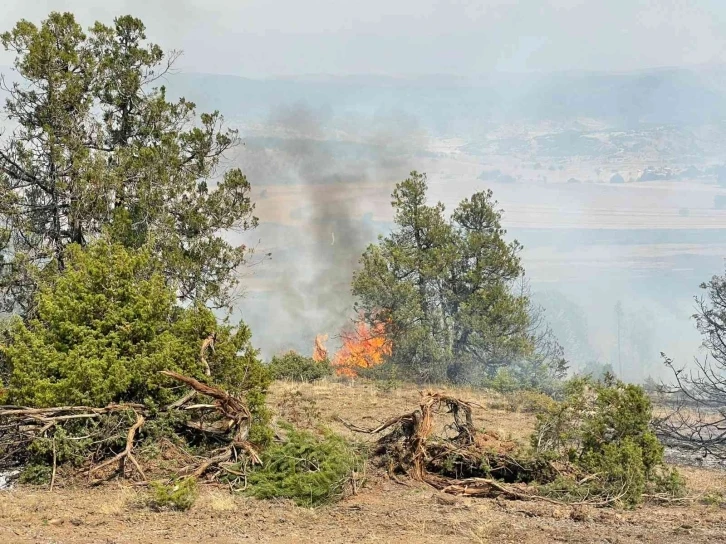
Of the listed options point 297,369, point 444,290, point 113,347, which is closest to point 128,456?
point 113,347

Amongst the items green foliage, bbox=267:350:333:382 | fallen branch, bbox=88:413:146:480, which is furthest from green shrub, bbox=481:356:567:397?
fallen branch, bbox=88:413:146:480

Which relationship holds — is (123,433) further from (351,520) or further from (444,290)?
(444,290)

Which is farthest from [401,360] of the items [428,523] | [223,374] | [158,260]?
[428,523]

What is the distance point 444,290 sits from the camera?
28719 millimetres

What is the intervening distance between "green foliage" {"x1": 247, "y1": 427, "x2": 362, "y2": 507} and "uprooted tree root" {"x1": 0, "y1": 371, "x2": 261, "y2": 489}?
1.10ft

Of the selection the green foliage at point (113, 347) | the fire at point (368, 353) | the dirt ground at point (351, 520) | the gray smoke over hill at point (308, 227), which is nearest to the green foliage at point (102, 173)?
the green foliage at point (113, 347)

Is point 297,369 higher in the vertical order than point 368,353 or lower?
lower

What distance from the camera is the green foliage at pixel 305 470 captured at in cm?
858

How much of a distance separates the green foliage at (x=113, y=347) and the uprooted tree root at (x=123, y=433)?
20cm

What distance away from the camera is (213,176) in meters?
18.9

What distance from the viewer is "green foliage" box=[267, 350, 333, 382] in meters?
23.6

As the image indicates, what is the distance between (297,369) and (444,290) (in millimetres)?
7489

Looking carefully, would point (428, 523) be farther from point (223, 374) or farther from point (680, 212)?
point (680, 212)

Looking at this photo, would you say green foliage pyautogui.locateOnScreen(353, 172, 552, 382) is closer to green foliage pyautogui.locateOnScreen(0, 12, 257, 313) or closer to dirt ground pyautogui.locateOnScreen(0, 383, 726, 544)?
green foliage pyautogui.locateOnScreen(0, 12, 257, 313)
